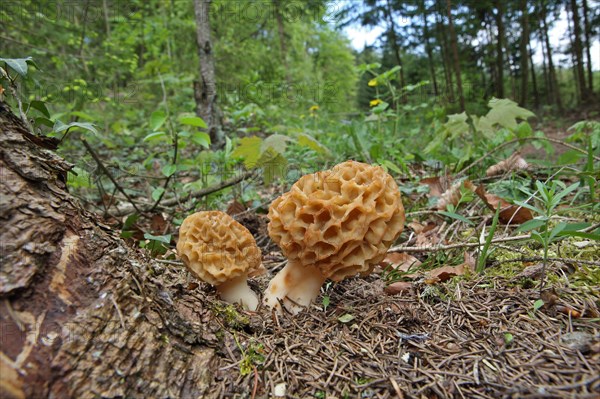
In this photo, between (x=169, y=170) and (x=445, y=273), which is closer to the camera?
(x=445, y=273)

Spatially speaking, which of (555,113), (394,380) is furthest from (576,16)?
(394,380)

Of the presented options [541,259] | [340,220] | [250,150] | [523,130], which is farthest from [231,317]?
[523,130]

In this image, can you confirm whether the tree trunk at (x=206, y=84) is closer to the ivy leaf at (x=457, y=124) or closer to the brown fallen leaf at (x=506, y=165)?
the ivy leaf at (x=457, y=124)

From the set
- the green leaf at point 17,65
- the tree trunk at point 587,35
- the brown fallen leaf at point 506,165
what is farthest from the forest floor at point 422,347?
the tree trunk at point 587,35

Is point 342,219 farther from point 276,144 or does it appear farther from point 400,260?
point 276,144

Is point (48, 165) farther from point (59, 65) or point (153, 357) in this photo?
point (59, 65)

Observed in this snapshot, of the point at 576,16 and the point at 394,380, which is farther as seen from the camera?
the point at 576,16
